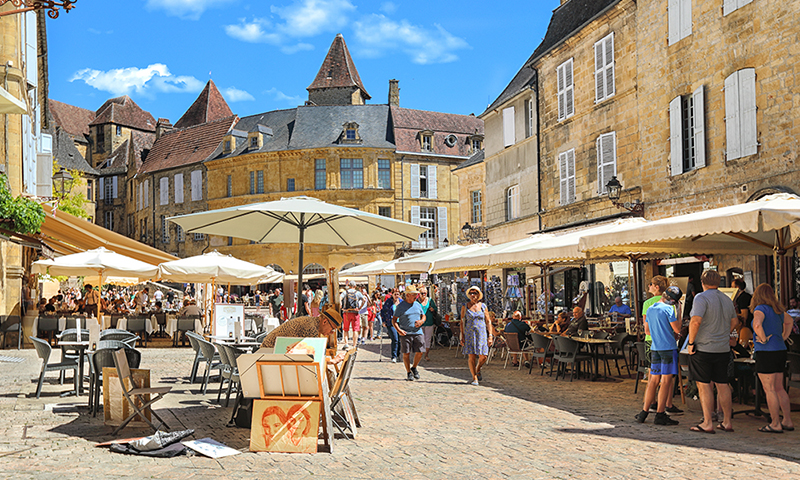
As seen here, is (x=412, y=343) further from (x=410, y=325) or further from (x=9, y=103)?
(x=9, y=103)

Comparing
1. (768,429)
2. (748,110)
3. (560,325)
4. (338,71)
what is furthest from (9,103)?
(338,71)

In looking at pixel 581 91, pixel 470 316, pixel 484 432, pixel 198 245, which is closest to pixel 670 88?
pixel 581 91

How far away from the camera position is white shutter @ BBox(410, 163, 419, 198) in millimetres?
46434

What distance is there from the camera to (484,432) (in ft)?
23.7

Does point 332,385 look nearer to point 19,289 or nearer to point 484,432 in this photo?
point 484,432

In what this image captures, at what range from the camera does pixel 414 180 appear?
4659 cm

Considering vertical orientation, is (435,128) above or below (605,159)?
above

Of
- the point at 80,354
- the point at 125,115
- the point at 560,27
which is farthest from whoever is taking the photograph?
the point at 125,115

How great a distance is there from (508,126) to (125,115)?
5171cm

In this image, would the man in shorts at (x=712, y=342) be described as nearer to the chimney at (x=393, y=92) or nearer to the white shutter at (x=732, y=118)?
the white shutter at (x=732, y=118)

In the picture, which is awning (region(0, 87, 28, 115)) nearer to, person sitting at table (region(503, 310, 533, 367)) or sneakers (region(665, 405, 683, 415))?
sneakers (region(665, 405, 683, 415))

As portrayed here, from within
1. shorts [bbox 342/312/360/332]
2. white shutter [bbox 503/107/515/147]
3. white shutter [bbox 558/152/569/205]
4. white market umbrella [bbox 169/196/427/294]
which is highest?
white shutter [bbox 503/107/515/147]

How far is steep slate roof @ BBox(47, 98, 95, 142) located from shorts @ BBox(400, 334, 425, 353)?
207 ft

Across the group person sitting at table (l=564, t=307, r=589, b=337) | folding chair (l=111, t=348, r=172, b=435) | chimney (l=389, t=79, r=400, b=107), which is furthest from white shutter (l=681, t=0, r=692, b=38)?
chimney (l=389, t=79, r=400, b=107)
